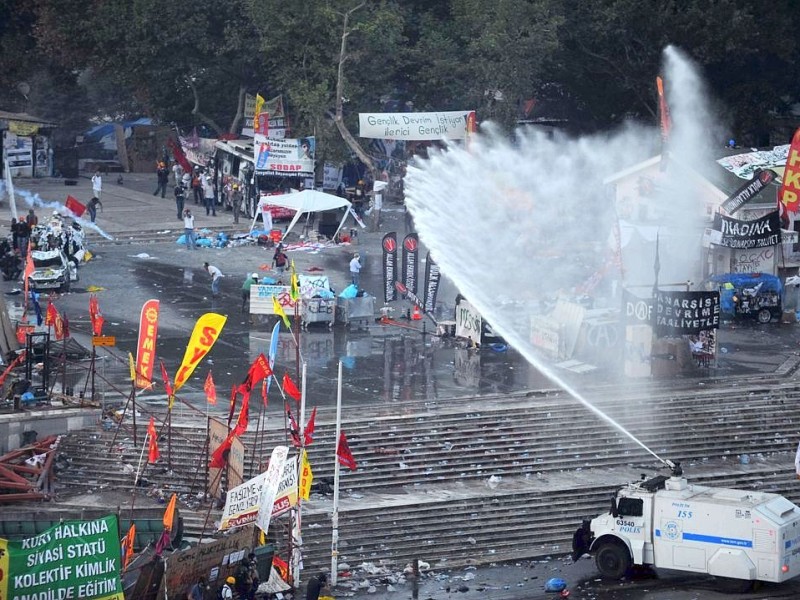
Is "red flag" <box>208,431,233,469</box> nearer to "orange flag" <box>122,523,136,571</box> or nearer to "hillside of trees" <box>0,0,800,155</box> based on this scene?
"orange flag" <box>122,523,136,571</box>

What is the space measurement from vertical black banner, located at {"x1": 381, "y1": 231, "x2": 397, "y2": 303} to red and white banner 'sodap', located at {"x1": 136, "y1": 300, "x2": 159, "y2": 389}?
413 inches

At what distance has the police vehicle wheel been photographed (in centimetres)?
2881

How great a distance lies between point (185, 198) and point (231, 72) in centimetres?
699

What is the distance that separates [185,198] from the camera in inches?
2499

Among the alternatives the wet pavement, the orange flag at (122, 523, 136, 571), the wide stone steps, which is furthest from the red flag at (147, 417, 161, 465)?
the orange flag at (122, 523, 136, 571)

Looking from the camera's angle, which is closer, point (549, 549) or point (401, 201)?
point (549, 549)

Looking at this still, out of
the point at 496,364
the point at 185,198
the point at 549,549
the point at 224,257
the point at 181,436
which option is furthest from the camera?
the point at 185,198

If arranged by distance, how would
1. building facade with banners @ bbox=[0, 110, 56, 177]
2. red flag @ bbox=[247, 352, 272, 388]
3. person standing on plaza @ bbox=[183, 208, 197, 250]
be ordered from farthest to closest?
building facade with banners @ bbox=[0, 110, 56, 177]
person standing on plaza @ bbox=[183, 208, 197, 250]
red flag @ bbox=[247, 352, 272, 388]

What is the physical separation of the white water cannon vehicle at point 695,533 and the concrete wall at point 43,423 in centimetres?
1123

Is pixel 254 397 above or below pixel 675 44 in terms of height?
below

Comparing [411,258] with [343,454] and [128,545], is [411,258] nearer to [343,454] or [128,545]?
[343,454]

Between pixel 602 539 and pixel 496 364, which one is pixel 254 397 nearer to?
pixel 496 364

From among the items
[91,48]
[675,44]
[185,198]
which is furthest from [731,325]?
[91,48]

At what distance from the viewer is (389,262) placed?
42875mm
